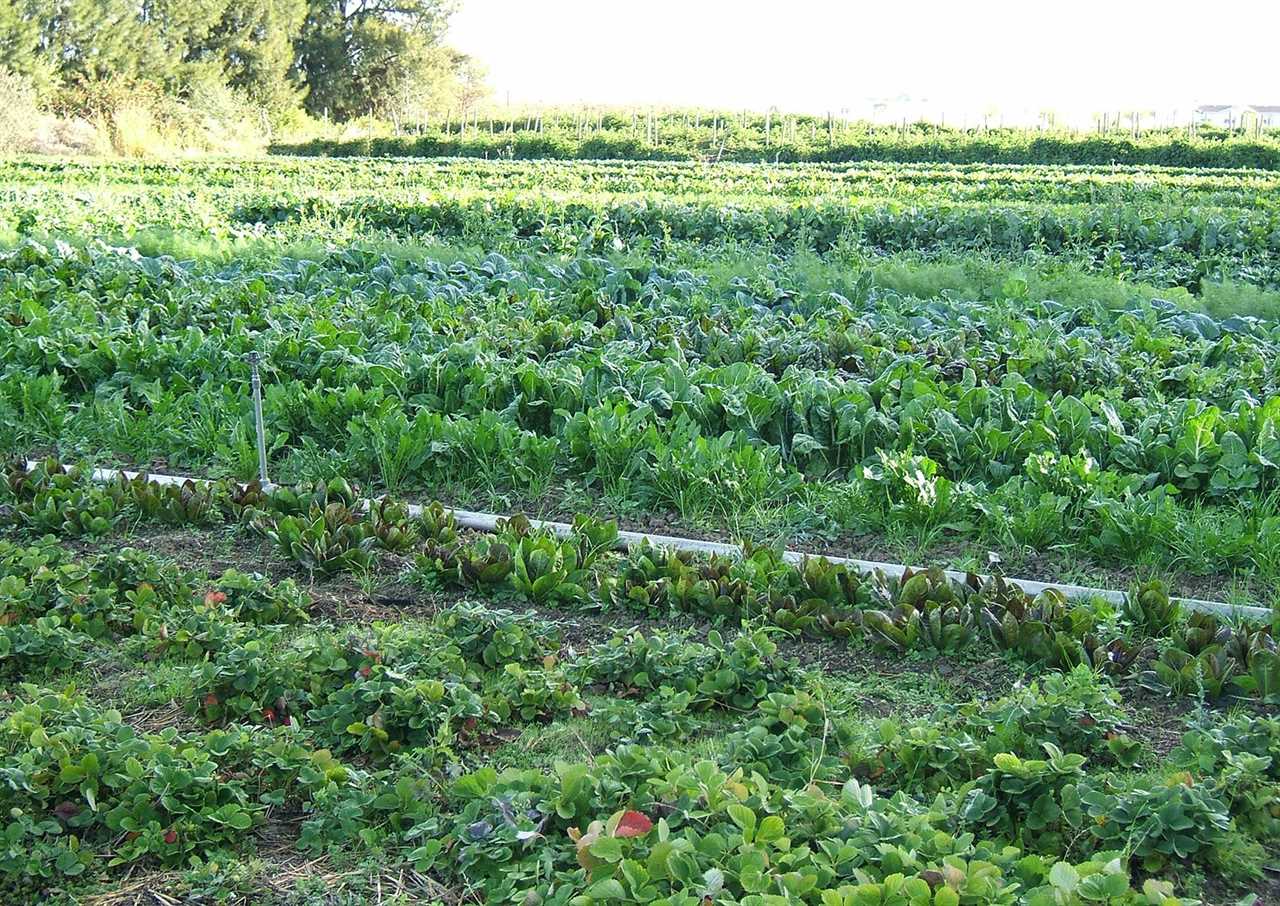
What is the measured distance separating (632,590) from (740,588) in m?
0.39

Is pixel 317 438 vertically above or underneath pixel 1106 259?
underneath

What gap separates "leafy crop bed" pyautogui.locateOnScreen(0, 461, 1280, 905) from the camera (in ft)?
9.07

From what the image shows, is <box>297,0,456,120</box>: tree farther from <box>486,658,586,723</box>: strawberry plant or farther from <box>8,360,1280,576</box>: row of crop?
<box>486,658,586,723</box>: strawberry plant

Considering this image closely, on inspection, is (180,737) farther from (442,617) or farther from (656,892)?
(656,892)

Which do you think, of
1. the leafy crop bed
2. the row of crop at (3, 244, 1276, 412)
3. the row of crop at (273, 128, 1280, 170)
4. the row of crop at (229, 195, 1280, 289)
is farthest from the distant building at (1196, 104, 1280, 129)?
the leafy crop bed

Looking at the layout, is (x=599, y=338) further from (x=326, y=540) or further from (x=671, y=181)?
(x=671, y=181)

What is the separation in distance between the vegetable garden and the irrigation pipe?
2.6 inches

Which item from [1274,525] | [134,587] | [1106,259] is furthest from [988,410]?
[1106,259]

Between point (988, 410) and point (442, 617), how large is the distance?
127 inches

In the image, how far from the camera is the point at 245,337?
7426 millimetres

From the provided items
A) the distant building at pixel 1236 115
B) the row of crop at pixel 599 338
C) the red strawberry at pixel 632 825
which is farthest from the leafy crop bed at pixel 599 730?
the distant building at pixel 1236 115

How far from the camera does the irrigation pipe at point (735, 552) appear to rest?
429 centimetres

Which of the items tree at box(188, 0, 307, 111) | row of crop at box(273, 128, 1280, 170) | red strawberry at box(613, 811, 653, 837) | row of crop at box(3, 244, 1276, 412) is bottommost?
red strawberry at box(613, 811, 653, 837)

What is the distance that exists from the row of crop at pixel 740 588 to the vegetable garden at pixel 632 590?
0.02m
